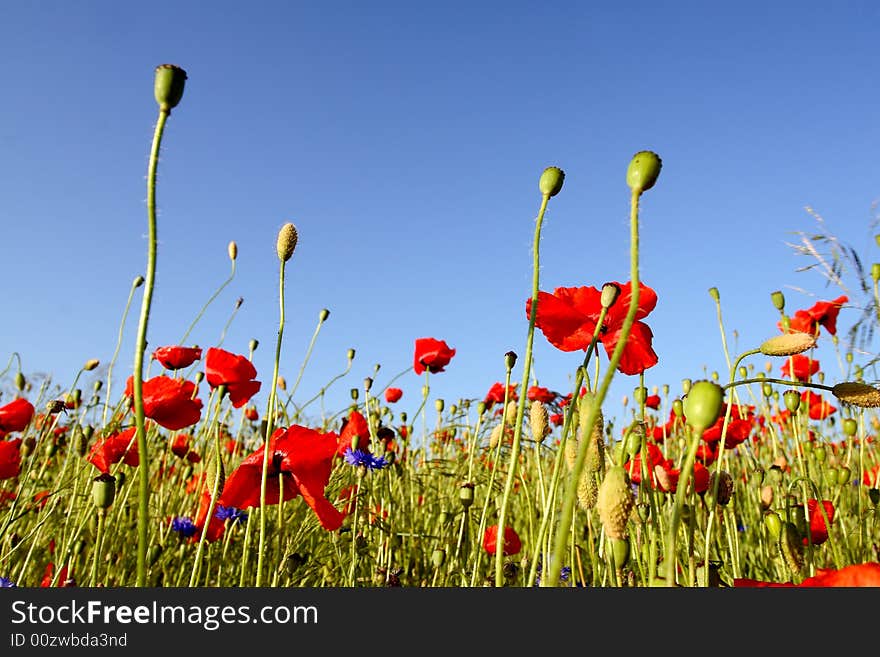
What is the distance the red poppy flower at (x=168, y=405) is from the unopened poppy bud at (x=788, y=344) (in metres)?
1.22

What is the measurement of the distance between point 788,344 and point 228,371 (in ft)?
4.11

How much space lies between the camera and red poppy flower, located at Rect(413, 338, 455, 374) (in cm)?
258

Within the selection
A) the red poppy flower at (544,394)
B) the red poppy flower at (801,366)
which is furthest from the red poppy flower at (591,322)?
the red poppy flower at (801,366)

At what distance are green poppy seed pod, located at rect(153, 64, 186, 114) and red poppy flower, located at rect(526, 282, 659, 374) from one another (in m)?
0.65

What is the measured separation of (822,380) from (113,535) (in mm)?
2734

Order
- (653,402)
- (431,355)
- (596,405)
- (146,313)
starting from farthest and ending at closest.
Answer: (653,402), (431,355), (146,313), (596,405)

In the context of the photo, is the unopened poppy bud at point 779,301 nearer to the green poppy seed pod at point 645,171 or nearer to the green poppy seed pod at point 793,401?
the green poppy seed pod at point 793,401

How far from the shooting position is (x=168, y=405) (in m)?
1.45

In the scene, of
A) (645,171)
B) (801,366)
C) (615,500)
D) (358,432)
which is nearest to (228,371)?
(358,432)

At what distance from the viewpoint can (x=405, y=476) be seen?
269cm

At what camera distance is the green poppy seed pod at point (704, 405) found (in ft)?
1.74

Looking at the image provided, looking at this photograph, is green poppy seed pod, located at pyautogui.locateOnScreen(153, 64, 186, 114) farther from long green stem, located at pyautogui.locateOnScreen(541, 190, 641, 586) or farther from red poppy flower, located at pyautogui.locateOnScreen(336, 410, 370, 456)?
red poppy flower, located at pyautogui.locateOnScreen(336, 410, 370, 456)

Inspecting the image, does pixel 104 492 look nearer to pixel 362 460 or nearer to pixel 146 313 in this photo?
pixel 146 313

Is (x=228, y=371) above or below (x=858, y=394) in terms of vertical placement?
above
